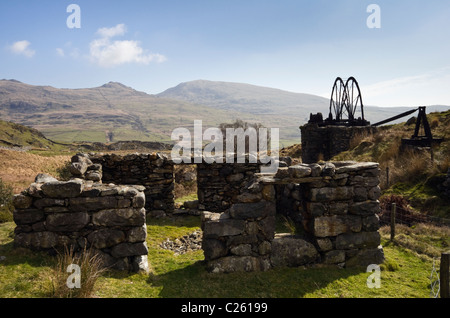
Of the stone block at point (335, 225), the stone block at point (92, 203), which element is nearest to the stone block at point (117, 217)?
the stone block at point (92, 203)

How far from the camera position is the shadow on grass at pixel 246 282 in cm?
584

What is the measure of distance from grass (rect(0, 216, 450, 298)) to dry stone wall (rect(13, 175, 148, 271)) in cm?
34

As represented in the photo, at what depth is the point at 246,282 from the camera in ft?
20.5

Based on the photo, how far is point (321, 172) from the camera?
704cm

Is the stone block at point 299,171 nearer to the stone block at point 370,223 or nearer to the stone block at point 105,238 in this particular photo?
the stone block at point 370,223

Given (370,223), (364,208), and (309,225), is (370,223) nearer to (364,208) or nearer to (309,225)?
Result: (364,208)

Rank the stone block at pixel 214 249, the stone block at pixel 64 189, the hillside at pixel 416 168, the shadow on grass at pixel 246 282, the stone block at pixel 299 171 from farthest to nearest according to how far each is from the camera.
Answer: the hillside at pixel 416 168 → the stone block at pixel 299 171 → the stone block at pixel 214 249 → the stone block at pixel 64 189 → the shadow on grass at pixel 246 282

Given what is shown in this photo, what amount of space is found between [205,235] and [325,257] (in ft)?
9.97

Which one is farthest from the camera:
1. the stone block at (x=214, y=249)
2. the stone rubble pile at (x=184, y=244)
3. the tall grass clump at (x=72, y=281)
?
the stone rubble pile at (x=184, y=244)

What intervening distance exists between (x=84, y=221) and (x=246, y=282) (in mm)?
3819

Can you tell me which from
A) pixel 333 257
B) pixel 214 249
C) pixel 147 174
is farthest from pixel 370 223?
pixel 147 174

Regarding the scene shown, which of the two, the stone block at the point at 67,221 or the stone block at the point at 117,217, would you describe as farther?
the stone block at the point at 117,217

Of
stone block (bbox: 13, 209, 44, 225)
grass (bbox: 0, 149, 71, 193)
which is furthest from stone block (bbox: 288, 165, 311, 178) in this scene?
grass (bbox: 0, 149, 71, 193)
